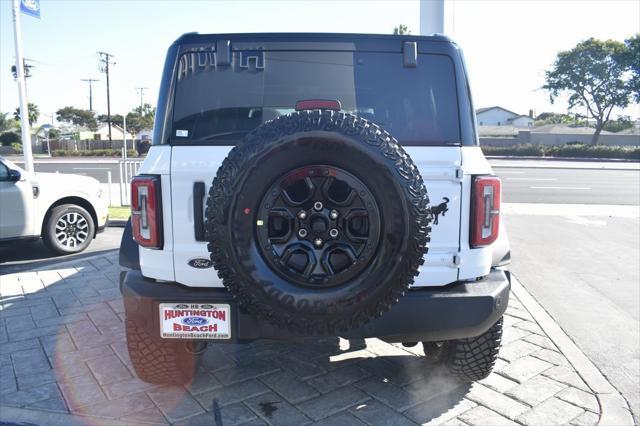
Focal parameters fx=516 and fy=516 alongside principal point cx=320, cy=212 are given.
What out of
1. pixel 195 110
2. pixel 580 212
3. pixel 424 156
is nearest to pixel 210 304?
pixel 195 110

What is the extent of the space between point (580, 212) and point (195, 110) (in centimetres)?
1097

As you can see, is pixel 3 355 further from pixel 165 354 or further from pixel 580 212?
pixel 580 212

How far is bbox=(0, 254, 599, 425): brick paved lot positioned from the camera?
9.76 feet

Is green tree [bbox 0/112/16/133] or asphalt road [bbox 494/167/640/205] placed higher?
green tree [bbox 0/112/16/133]

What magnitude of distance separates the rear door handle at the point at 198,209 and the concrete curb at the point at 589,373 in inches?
96.8

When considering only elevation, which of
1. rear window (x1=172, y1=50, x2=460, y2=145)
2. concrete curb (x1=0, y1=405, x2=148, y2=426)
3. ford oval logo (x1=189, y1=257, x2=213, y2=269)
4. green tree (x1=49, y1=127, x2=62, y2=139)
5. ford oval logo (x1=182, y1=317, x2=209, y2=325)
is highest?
green tree (x1=49, y1=127, x2=62, y2=139)

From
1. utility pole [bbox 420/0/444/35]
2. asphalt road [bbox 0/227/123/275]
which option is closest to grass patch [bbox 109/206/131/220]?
asphalt road [bbox 0/227/123/275]

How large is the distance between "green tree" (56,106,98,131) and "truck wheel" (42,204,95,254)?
97.8m

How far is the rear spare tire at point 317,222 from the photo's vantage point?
2266 millimetres

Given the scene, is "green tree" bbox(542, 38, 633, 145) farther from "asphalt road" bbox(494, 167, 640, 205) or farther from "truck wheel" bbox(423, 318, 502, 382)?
"truck wheel" bbox(423, 318, 502, 382)

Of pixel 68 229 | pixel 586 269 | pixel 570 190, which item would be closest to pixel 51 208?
pixel 68 229

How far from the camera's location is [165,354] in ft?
10.1

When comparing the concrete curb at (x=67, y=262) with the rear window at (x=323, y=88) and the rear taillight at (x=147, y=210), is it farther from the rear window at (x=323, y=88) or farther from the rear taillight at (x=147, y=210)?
A: the rear window at (x=323, y=88)

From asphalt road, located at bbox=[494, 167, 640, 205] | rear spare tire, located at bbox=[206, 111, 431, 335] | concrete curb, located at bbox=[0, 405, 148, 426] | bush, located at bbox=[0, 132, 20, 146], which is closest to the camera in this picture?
rear spare tire, located at bbox=[206, 111, 431, 335]
